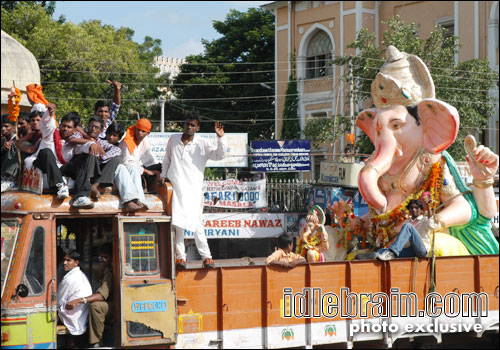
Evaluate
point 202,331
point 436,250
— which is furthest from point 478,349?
point 202,331

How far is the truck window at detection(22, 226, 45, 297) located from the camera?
6.46 metres

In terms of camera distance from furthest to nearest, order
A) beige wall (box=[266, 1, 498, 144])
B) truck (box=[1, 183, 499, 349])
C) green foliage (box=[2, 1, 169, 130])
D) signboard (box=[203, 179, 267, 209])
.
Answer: beige wall (box=[266, 1, 498, 144])
green foliage (box=[2, 1, 169, 130])
signboard (box=[203, 179, 267, 209])
truck (box=[1, 183, 499, 349])

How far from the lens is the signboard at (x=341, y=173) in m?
18.6

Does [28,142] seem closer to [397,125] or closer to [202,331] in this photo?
[202,331]

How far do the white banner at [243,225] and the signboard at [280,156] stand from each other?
244 centimetres

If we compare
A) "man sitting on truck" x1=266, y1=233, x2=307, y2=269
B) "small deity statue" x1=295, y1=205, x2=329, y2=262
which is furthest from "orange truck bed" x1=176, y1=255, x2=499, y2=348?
"small deity statue" x1=295, y1=205, x2=329, y2=262

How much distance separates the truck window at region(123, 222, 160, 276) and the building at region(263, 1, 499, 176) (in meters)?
20.5

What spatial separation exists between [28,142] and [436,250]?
5.70 metres

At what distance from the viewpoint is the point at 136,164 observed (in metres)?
7.75

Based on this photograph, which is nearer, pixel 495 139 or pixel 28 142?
pixel 28 142

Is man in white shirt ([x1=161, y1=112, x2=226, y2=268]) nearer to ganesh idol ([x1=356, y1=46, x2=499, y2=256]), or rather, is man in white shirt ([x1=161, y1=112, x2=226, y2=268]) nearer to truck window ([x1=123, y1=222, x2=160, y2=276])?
truck window ([x1=123, y1=222, x2=160, y2=276])

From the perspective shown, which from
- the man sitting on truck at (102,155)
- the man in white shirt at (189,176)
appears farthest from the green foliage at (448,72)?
the man sitting on truck at (102,155)

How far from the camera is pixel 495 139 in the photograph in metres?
25.6

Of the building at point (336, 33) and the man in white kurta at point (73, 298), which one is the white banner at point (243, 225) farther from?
the man in white kurta at point (73, 298)
